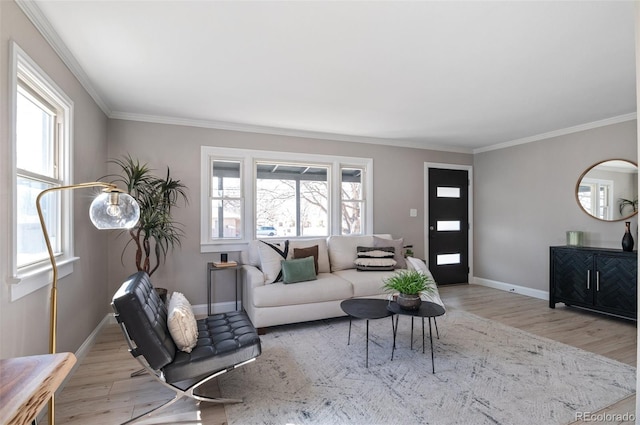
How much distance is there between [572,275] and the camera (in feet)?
13.6

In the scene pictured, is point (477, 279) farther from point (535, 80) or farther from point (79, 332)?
point (79, 332)

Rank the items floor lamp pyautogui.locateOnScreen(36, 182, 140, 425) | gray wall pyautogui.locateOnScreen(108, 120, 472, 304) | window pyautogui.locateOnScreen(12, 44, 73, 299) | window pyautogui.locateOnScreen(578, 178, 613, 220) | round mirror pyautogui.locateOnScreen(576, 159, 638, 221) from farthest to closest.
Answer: window pyautogui.locateOnScreen(578, 178, 613, 220) < round mirror pyautogui.locateOnScreen(576, 159, 638, 221) < gray wall pyautogui.locateOnScreen(108, 120, 472, 304) < window pyautogui.locateOnScreen(12, 44, 73, 299) < floor lamp pyautogui.locateOnScreen(36, 182, 140, 425)

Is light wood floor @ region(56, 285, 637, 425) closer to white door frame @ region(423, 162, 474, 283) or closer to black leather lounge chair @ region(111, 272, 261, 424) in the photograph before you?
black leather lounge chair @ region(111, 272, 261, 424)

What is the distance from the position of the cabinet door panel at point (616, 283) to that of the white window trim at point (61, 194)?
5437 mm

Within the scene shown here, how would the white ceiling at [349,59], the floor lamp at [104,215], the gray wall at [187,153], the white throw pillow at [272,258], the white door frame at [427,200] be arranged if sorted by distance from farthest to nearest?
the white door frame at [427,200] < the gray wall at [187,153] < the white throw pillow at [272,258] < the white ceiling at [349,59] < the floor lamp at [104,215]

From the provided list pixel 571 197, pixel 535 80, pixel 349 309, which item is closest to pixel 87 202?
pixel 349 309

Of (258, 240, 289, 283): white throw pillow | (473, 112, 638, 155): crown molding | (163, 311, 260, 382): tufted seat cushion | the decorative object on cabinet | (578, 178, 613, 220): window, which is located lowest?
Answer: (163, 311, 260, 382): tufted seat cushion

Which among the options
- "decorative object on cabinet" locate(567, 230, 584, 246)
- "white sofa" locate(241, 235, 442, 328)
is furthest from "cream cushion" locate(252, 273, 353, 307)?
"decorative object on cabinet" locate(567, 230, 584, 246)

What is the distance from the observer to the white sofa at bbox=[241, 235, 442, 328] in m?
3.45

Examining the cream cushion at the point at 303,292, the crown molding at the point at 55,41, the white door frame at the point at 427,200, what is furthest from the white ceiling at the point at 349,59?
the cream cushion at the point at 303,292

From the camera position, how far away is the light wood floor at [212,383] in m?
2.07

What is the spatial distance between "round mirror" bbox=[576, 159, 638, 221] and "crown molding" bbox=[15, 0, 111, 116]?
585 cm

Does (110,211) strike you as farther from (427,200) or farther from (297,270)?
(427,200)

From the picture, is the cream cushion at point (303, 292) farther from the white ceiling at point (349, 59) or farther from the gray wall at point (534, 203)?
the gray wall at point (534, 203)
